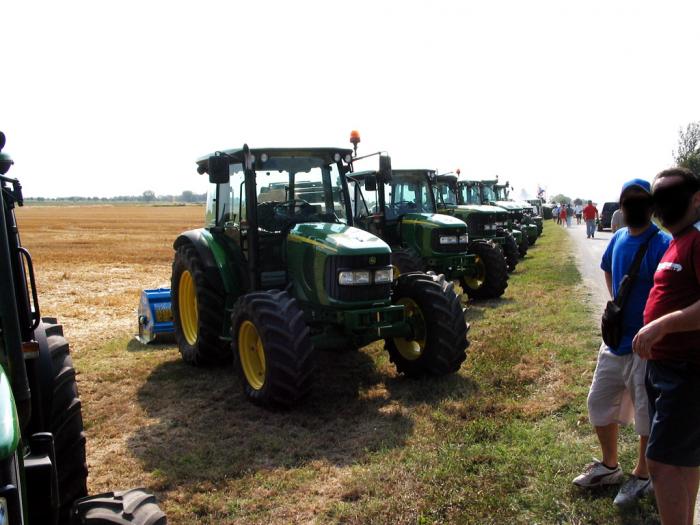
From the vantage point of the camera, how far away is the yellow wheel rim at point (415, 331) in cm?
641

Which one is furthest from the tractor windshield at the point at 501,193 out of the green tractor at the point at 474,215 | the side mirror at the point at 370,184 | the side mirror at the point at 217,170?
the side mirror at the point at 217,170

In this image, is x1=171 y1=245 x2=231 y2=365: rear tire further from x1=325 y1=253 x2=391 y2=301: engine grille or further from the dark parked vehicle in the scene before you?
the dark parked vehicle

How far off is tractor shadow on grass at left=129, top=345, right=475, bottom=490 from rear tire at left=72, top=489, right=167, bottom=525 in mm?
1708

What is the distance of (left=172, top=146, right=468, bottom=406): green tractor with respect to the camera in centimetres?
544

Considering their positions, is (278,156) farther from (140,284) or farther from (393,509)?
(140,284)

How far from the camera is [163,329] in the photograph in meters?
8.19

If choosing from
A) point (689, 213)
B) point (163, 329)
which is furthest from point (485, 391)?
point (163, 329)

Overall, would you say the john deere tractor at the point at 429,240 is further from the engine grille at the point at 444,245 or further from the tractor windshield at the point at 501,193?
the tractor windshield at the point at 501,193

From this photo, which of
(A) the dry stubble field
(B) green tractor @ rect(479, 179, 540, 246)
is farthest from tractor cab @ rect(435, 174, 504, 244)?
(A) the dry stubble field

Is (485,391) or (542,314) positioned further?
(542,314)

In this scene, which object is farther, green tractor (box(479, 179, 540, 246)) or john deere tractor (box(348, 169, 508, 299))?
green tractor (box(479, 179, 540, 246))

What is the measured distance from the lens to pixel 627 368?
354 cm

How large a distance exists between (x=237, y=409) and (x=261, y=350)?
0.55 meters

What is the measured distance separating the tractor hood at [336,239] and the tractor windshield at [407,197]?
4.99 m
